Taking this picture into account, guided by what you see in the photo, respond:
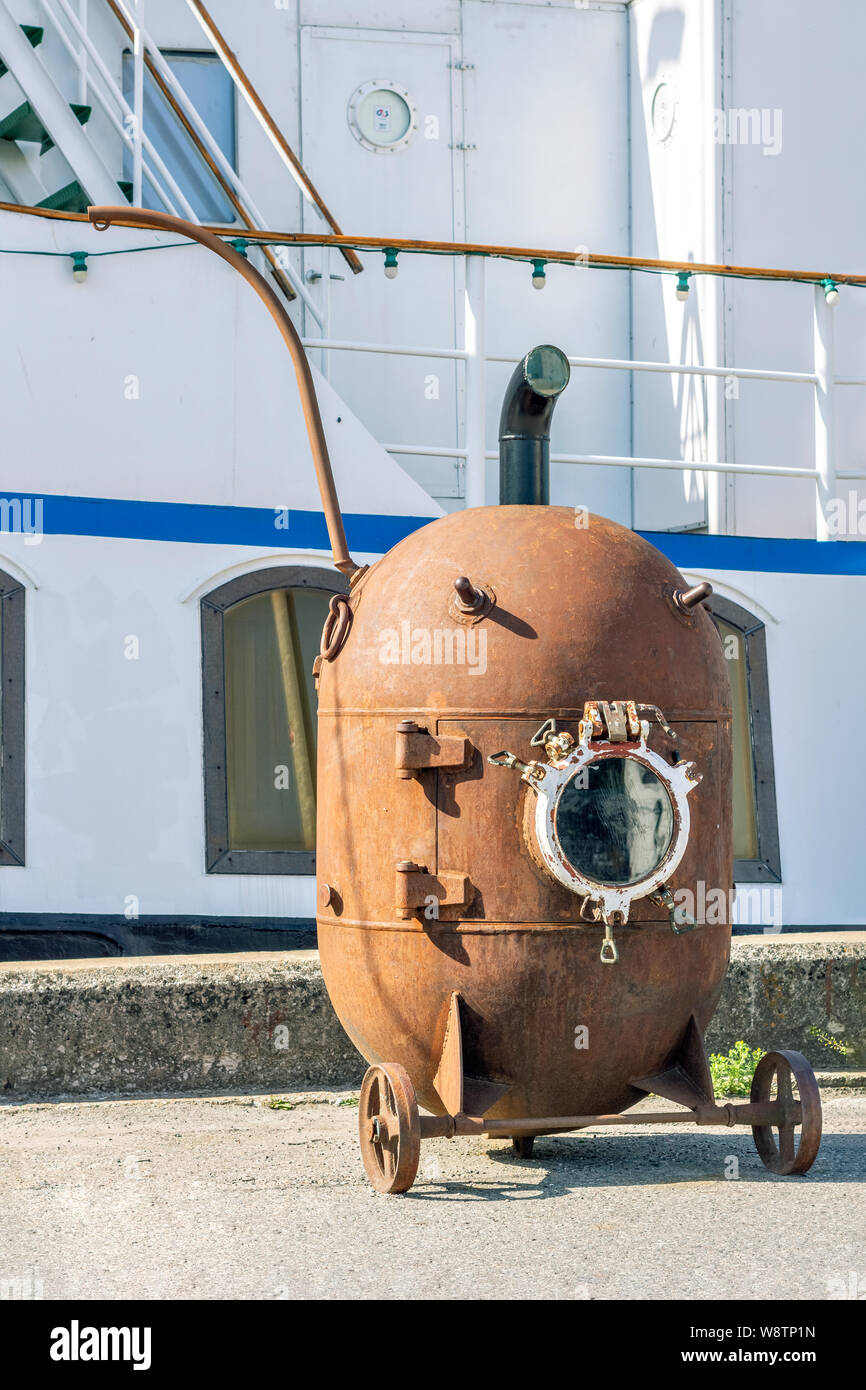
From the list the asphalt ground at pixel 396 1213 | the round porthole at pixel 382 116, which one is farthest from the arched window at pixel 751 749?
the round porthole at pixel 382 116

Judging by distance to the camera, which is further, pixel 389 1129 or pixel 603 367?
pixel 603 367

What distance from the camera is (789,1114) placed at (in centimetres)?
493

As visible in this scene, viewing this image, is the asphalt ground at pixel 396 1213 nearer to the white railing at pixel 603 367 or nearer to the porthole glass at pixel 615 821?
the porthole glass at pixel 615 821

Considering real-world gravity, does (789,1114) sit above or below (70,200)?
below

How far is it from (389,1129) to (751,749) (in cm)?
368

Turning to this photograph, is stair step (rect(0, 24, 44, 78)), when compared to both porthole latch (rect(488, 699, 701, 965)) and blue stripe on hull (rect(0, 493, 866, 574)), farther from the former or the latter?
porthole latch (rect(488, 699, 701, 965))

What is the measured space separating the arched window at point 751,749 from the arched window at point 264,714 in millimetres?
2026

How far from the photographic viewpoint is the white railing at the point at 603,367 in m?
7.43

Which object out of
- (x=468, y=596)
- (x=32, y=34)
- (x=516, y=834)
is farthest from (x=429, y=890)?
(x=32, y=34)

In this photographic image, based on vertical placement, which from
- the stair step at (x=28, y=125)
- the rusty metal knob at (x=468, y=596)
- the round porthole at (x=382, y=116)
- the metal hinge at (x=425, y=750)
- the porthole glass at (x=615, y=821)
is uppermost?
the round porthole at (x=382, y=116)

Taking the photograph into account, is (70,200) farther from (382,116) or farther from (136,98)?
(382,116)

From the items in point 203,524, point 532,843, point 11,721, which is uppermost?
point 203,524
